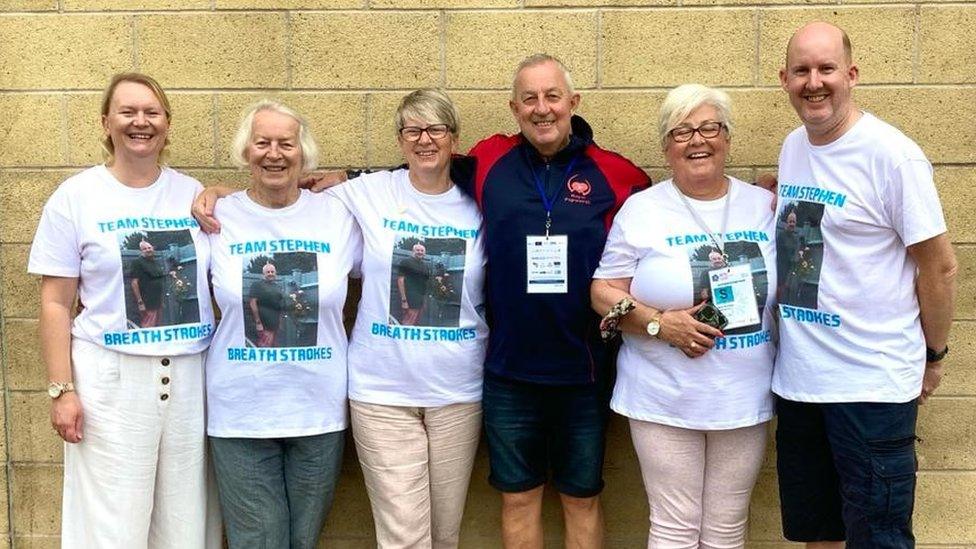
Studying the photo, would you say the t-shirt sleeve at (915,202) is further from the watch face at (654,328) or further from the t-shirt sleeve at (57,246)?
the t-shirt sleeve at (57,246)

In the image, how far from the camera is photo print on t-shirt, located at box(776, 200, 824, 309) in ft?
7.93

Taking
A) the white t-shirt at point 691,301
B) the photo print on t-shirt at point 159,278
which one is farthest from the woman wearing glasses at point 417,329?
the white t-shirt at point 691,301

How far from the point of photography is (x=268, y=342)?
2.64 meters

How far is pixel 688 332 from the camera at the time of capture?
2.44 meters

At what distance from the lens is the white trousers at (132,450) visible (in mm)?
2578

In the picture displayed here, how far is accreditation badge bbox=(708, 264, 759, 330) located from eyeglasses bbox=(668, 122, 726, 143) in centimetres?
38

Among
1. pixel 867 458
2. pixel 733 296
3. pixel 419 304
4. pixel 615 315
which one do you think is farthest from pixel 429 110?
pixel 867 458

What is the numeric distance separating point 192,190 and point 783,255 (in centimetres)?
179

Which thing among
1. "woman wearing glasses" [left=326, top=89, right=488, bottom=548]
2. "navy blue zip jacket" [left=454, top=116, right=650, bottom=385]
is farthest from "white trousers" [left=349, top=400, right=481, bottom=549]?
"navy blue zip jacket" [left=454, top=116, right=650, bottom=385]

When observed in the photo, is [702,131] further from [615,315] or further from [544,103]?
[615,315]

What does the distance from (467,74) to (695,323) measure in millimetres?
1251

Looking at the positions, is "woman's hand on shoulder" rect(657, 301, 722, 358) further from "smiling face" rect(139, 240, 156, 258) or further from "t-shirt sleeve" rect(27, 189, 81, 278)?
"t-shirt sleeve" rect(27, 189, 81, 278)

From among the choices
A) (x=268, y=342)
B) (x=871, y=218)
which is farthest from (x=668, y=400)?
(x=268, y=342)

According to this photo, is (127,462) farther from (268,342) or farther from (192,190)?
(192,190)
